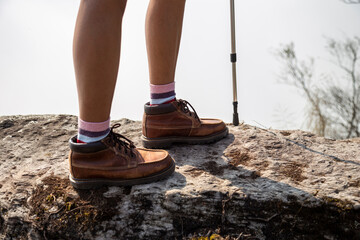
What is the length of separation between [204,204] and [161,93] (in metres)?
0.89

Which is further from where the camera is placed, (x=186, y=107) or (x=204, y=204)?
(x=186, y=107)

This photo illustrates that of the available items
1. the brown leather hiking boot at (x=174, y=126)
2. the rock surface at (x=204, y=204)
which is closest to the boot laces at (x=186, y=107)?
the brown leather hiking boot at (x=174, y=126)

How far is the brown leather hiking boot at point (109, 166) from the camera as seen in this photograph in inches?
73.8

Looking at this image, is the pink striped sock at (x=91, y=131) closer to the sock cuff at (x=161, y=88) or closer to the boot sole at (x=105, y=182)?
the boot sole at (x=105, y=182)

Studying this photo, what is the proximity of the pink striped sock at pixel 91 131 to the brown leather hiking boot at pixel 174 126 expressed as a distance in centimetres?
59

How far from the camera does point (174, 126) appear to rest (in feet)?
8.08

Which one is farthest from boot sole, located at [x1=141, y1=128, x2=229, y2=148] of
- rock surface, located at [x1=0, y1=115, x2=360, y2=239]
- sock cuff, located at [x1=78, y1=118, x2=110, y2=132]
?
sock cuff, located at [x1=78, y1=118, x2=110, y2=132]

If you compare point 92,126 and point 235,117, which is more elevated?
point 92,126

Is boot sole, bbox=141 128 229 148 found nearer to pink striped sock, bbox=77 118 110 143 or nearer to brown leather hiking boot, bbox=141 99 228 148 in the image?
brown leather hiking boot, bbox=141 99 228 148

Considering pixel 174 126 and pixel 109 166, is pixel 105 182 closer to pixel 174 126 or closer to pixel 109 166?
pixel 109 166

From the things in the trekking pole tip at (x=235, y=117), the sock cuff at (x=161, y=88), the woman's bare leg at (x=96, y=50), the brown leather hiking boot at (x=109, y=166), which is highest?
the woman's bare leg at (x=96, y=50)

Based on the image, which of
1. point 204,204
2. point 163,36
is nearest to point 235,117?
point 163,36

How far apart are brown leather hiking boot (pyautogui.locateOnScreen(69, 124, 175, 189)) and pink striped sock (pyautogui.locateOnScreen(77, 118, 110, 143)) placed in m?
0.03

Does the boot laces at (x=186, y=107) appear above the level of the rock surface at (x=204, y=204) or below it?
above
